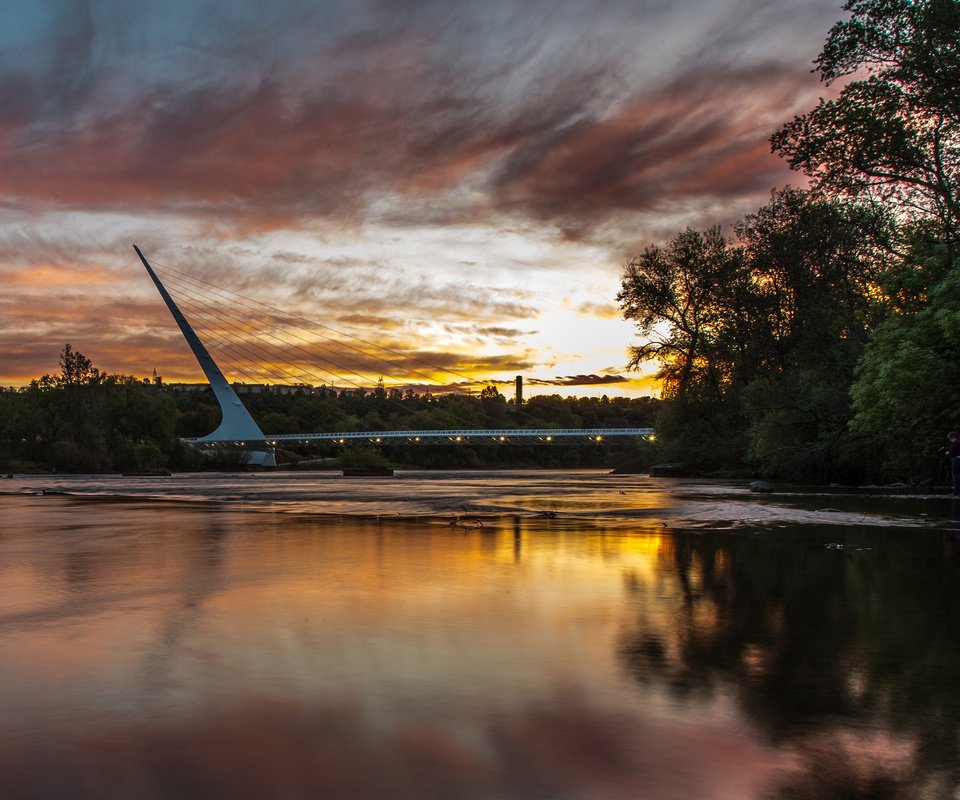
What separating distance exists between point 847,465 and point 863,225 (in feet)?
47.9

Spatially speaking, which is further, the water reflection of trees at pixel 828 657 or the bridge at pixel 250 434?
the bridge at pixel 250 434

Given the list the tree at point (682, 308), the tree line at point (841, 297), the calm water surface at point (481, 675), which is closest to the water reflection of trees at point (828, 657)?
the calm water surface at point (481, 675)

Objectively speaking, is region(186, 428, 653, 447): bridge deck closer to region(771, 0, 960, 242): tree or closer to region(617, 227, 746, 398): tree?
region(617, 227, 746, 398): tree

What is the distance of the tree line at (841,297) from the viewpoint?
2738 cm

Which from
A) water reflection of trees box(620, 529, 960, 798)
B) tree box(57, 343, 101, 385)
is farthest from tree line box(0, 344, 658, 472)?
water reflection of trees box(620, 529, 960, 798)

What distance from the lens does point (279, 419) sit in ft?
479

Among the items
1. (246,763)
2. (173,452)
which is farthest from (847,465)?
(173,452)

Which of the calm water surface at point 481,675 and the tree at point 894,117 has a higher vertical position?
the tree at point 894,117

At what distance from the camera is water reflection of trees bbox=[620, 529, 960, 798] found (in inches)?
162

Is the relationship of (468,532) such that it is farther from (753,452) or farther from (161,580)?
(753,452)

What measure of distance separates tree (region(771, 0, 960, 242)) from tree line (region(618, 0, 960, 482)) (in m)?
0.04

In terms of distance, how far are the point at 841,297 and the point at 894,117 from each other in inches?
793

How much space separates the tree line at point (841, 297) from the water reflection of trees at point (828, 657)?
17112mm

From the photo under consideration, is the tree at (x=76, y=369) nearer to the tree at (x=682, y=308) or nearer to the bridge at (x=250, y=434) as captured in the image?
the bridge at (x=250, y=434)
